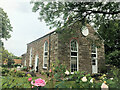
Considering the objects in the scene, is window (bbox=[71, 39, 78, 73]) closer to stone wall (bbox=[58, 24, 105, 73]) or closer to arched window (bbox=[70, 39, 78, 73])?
arched window (bbox=[70, 39, 78, 73])

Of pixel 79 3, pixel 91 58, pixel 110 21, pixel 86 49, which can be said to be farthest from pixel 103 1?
pixel 91 58

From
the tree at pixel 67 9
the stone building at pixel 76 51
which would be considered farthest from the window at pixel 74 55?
the tree at pixel 67 9

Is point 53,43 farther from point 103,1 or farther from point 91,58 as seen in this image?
point 103,1

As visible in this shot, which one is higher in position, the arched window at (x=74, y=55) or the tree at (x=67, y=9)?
the tree at (x=67, y=9)

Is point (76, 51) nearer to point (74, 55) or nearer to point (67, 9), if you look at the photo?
point (74, 55)

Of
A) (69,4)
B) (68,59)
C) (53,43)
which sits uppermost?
(69,4)

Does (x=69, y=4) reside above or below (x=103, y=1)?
below

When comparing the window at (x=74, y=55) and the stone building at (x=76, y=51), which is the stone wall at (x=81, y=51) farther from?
the window at (x=74, y=55)

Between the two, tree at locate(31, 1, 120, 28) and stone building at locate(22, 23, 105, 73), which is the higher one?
tree at locate(31, 1, 120, 28)

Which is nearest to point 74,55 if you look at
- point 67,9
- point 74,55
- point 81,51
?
point 74,55

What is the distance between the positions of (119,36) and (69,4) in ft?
49.0

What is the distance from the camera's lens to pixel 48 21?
298 inches

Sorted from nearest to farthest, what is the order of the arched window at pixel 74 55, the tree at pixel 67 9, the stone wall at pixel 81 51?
1. the tree at pixel 67 9
2. the stone wall at pixel 81 51
3. the arched window at pixel 74 55

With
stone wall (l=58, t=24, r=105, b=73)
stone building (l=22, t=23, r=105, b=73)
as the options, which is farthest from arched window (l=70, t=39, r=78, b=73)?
stone wall (l=58, t=24, r=105, b=73)
